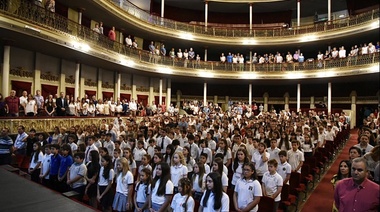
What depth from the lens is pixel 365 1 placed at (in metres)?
20.3

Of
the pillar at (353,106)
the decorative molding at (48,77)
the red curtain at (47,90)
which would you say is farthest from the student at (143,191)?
the pillar at (353,106)

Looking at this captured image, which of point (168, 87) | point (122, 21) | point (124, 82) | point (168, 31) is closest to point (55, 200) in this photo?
point (122, 21)

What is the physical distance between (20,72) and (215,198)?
1220 cm

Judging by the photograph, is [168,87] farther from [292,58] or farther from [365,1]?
[365,1]

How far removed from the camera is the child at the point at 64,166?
5604mm

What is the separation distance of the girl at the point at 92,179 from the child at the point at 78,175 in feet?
0.36

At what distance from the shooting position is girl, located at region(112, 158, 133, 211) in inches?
179

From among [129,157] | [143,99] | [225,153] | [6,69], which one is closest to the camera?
[129,157]

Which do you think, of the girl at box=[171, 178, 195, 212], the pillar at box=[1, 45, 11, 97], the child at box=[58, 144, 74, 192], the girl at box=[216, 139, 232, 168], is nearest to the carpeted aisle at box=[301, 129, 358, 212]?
the girl at box=[216, 139, 232, 168]

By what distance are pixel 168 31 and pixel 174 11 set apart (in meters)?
5.24

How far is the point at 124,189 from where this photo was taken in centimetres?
460

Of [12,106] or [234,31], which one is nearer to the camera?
[12,106]

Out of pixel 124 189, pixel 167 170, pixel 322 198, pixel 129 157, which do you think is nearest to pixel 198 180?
pixel 167 170

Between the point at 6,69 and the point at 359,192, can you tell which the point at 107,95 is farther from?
the point at 359,192
